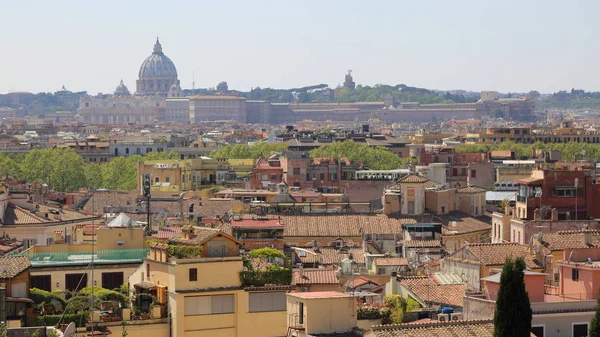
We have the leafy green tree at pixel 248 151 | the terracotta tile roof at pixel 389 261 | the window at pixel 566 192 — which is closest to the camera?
the terracotta tile roof at pixel 389 261

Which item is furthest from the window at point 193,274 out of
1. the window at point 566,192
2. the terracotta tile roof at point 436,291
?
the window at point 566,192

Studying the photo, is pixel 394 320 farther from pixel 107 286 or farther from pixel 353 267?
pixel 353 267

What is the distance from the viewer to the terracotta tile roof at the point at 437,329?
49.9 ft

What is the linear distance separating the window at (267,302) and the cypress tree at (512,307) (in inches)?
112

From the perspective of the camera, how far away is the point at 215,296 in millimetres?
16766

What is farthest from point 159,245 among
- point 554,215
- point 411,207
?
point 411,207

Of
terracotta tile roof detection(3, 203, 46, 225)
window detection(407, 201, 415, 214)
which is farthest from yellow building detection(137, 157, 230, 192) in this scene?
terracotta tile roof detection(3, 203, 46, 225)

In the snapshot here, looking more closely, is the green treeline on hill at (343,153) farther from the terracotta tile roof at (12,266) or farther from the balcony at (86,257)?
the terracotta tile roof at (12,266)

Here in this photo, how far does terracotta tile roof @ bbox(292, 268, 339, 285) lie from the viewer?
2055 cm

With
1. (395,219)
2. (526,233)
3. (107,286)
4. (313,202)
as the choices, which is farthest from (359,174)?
(107,286)

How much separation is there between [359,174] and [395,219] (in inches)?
960

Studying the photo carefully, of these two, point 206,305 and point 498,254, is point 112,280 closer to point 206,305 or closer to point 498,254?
point 206,305

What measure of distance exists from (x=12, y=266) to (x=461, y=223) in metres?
22.8

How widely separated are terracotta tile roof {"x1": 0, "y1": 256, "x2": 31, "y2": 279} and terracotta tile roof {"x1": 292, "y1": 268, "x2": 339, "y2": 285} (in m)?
3.68
